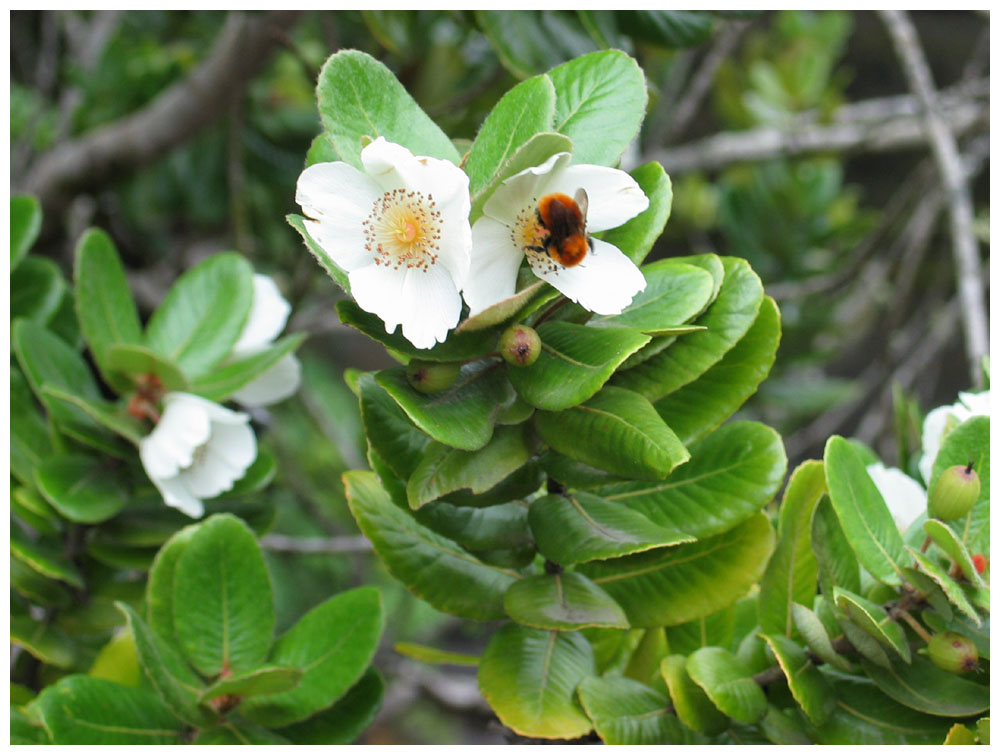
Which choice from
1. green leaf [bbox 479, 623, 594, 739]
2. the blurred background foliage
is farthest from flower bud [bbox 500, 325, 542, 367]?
the blurred background foliage

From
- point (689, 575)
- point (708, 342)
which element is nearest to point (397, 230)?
point (708, 342)

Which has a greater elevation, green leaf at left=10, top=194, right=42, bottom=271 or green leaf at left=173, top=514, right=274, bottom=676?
green leaf at left=10, top=194, right=42, bottom=271

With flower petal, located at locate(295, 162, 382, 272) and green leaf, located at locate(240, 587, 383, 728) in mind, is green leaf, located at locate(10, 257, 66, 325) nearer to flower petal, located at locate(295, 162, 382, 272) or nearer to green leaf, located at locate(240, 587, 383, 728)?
green leaf, located at locate(240, 587, 383, 728)

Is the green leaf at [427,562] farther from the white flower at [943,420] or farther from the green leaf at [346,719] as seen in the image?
the white flower at [943,420]

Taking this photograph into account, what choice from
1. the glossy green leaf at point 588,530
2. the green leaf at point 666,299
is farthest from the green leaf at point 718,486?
the green leaf at point 666,299

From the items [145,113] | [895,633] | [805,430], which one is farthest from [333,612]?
[805,430]

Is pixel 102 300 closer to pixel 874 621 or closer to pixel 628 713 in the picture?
pixel 628 713

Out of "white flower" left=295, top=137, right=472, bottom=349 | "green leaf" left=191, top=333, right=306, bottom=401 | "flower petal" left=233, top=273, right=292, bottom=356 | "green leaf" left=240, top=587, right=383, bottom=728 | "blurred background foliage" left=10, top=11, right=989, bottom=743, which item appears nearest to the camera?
"white flower" left=295, top=137, right=472, bottom=349
